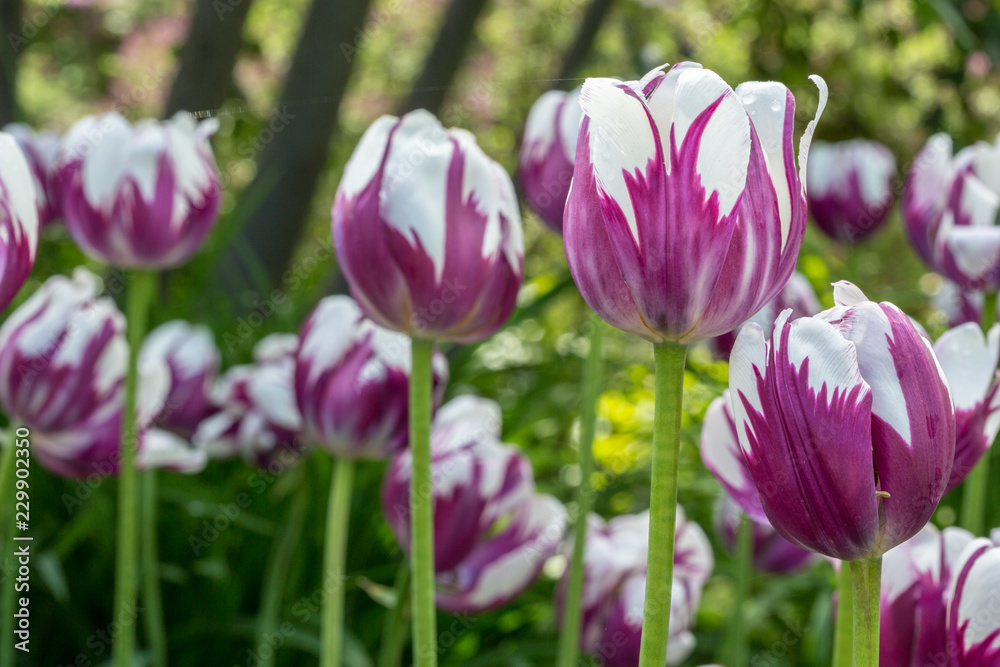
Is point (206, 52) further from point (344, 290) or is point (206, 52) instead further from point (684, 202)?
point (684, 202)

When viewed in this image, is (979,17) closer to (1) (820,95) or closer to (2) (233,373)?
(2) (233,373)

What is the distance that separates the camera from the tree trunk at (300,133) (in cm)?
252

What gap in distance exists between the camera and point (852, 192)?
188 centimetres

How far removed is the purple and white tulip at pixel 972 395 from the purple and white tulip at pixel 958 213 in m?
0.39

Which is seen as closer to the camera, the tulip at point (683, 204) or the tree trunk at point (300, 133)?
the tulip at point (683, 204)

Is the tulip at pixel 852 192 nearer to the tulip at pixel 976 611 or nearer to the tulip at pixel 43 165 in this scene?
the tulip at pixel 43 165

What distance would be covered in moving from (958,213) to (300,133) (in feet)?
6.10

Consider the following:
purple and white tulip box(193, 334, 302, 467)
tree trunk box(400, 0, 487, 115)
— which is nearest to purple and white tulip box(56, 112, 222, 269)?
purple and white tulip box(193, 334, 302, 467)

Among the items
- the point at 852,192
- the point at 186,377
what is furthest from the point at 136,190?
the point at 852,192

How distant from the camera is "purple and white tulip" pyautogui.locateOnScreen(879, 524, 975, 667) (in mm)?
479

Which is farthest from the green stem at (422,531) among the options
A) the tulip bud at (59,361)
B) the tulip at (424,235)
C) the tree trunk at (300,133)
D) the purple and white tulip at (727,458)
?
the tree trunk at (300,133)

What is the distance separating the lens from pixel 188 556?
1601mm

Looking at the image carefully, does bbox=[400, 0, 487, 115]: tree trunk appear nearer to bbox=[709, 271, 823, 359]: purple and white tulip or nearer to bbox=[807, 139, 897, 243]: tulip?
bbox=[807, 139, 897, 243]: tulip

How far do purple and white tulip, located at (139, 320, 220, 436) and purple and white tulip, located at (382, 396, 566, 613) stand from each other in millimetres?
533
